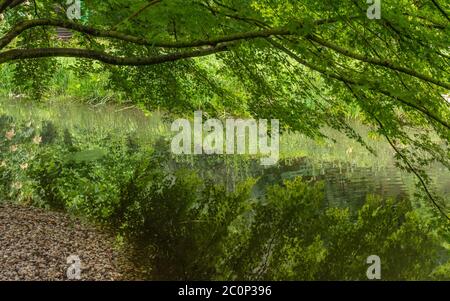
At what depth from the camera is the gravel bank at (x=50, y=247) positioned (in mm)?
7430

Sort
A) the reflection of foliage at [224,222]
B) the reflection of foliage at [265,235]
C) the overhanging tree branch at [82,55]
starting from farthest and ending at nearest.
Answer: the reflection of foliage at [224,222] → the reflection of foliage at [265,235] → the overhanging tree branch at [82,55]

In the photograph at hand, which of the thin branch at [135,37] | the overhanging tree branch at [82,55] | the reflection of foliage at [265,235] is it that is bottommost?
the reflection of foliage at [265,235]

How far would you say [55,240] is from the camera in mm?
8734

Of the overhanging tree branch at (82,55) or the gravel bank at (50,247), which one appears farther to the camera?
the gravel bank at (50,247)

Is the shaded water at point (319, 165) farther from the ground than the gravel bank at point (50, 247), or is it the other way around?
the shaded water at point (319, 165)

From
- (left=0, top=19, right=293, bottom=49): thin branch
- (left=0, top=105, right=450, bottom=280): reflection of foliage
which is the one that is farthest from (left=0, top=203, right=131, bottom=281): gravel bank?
(left=0, top=19, right=293, bottom=49): thin branch

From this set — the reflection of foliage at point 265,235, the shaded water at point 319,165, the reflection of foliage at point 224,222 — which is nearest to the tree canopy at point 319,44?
the reflection of foliage at point 224,222

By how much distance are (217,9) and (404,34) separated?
2333 millimetres

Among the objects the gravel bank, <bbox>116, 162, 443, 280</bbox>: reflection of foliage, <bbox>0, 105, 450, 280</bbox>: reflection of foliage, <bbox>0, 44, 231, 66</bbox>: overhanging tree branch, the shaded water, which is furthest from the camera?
the shaded water

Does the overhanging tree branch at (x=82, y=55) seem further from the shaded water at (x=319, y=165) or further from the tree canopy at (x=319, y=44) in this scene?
the shaded water at (x=319, y=165)

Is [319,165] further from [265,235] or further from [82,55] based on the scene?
[82,55]

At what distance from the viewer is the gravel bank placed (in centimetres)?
743

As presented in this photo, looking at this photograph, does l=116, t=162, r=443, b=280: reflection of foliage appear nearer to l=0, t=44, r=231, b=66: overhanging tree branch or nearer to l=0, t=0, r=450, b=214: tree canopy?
l=0, t=0, r=450, b=214: tree canopy
